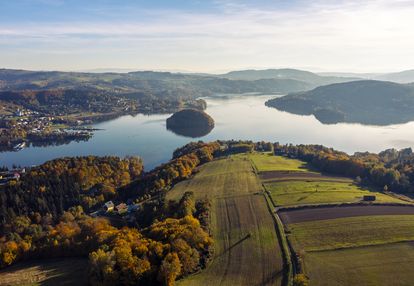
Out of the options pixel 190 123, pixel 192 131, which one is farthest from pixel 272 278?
pixel 190 123

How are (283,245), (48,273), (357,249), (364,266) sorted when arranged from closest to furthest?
(364,266) → (48,273) → (357,249) → (283,245)

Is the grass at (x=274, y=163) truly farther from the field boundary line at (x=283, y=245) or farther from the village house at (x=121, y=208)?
the village house at (x=121, y=208)

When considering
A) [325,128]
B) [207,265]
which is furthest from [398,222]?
[325,128]

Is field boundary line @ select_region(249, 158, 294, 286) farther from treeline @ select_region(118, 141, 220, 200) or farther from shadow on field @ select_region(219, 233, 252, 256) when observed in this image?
treeline @ select_region(118, 141, 220, 200)

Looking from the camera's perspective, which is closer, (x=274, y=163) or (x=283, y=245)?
(x=283, y=245)

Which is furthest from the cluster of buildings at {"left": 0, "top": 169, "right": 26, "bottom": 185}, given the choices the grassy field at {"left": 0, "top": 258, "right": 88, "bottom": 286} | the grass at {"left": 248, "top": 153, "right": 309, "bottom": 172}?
the grass at {"left": 248, "top": 153, "right": 309, "bottom": 172}

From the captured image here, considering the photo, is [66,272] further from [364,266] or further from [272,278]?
[364,266]
